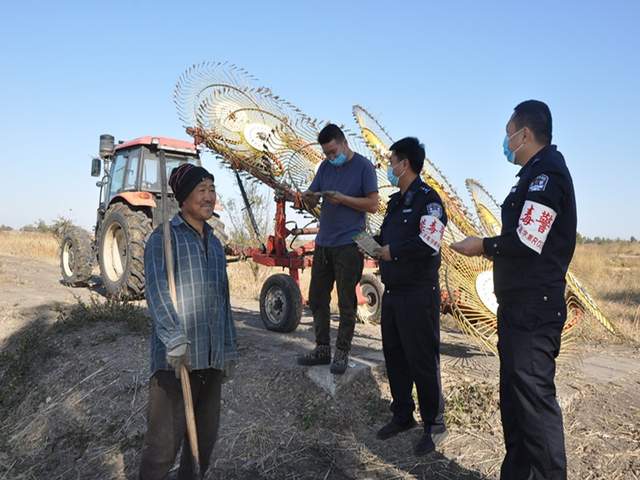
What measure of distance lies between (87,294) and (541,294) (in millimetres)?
7796

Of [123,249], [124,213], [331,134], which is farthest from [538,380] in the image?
[123,249]

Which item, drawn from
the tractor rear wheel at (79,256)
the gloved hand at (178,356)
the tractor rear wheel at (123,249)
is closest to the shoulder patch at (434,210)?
the gloved hand at (178,356)

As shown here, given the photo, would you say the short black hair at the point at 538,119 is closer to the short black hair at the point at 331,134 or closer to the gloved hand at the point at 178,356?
the short black hair at the point at 331,134

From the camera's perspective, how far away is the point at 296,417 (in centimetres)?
378

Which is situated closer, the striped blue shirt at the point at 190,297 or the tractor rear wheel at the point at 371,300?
the striped blue shirt at the point at 190,297

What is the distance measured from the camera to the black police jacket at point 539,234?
2385 millimetres

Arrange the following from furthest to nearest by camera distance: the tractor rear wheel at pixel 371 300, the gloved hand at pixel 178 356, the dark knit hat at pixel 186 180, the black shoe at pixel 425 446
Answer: the tractor rear wheel at pixel 371 300, the black shoe at pixel 425 446, the dark knit hat at pixel 186 180, the gloved hand at pixel 178 356

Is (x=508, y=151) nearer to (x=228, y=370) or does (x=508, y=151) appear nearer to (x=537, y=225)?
(x=537, y=225)

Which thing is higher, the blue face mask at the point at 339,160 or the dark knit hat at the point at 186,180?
the blue face mask at the point at 339,160

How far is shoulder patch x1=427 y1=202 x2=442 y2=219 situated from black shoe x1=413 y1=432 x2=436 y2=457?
1317mm

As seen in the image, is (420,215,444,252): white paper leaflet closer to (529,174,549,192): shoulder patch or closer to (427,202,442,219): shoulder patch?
(427,202,442,219): shoulder patch

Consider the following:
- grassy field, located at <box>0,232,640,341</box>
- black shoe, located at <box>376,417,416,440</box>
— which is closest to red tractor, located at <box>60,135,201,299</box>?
grassy field, located at <box>0,232,640,341</box>

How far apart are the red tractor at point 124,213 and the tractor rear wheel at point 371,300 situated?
8.91 feet

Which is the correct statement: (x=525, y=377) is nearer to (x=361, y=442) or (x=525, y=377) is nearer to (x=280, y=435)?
(x=361, y=442)
